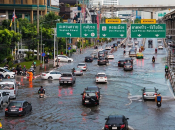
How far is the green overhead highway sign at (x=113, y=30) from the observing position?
6712 centimetres

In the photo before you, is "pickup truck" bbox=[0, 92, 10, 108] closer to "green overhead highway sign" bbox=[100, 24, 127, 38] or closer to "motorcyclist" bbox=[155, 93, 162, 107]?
"motorcyclist" bbox=[155, 93, 162, 107]

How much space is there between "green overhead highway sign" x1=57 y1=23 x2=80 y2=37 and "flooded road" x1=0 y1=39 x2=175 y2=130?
1017 centimetres

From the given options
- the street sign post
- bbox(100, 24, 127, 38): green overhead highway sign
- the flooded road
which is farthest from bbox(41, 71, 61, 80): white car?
bbox(100, 24, 127, 38): green overhead highway sign

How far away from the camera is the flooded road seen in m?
29.3

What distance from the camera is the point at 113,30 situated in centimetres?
6725

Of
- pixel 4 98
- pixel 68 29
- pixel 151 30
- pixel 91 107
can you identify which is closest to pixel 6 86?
pixel 4 98

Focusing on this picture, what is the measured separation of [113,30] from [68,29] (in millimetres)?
7512

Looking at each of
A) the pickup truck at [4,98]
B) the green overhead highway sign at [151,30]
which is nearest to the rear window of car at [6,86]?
the pickup truck at [4,98]

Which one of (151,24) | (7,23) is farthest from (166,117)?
(7,23)

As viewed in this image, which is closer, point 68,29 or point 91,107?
point 91,107

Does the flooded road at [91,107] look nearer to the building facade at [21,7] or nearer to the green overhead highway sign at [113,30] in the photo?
the green overhead highway sign at [113,30]

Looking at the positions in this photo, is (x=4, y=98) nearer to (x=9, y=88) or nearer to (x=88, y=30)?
(x=9, y=88)

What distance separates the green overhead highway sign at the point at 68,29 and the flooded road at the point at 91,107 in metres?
10.2

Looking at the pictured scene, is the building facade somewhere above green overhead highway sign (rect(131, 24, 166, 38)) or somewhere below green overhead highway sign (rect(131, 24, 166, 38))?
above
